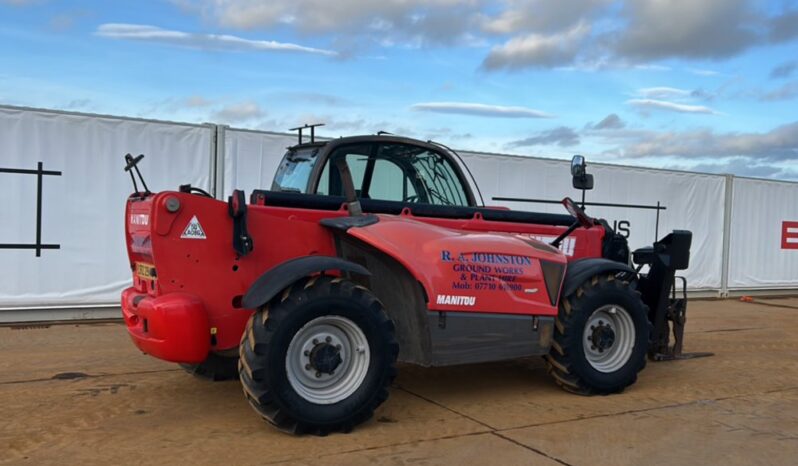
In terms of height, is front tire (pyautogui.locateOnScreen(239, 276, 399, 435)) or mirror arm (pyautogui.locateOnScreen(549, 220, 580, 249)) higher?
mirror arm (pyautogui.locateOnScreen(549, 220, 580, 249))

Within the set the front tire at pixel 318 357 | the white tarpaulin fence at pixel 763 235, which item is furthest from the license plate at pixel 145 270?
the white tarpaulin fence at pixel 763 235

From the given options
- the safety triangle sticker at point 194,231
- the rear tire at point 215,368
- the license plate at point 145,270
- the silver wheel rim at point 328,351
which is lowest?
the rear tire at point 215,368

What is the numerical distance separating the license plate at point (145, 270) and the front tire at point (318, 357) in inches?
33.2

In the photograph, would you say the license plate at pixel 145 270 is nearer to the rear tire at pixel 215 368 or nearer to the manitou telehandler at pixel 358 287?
the manitou telehandler at pixel 358 287

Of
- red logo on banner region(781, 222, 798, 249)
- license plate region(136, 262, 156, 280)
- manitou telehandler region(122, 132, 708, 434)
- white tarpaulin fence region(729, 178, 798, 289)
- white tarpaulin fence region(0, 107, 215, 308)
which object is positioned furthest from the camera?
red logo on banner region(781, 222, 798, 249)

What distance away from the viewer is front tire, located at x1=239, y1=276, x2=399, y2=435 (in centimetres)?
462

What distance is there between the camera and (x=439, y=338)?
17.3 ft

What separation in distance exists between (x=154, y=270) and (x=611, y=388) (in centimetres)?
376

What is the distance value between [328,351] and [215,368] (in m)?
1.63

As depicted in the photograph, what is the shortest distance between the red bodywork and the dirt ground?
65 cm

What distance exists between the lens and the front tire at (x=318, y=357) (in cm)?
462

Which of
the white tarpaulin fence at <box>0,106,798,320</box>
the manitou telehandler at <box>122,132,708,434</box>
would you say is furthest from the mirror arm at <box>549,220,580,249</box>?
the white tarpaulin fence at <box>0,106,798,320</box>

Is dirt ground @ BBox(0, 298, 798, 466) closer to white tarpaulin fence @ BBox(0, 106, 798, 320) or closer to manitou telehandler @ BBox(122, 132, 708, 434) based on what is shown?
manitou telehandler @ BBox(122, 132, 708, 434)

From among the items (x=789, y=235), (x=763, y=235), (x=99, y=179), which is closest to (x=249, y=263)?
(x=99, y=179)
